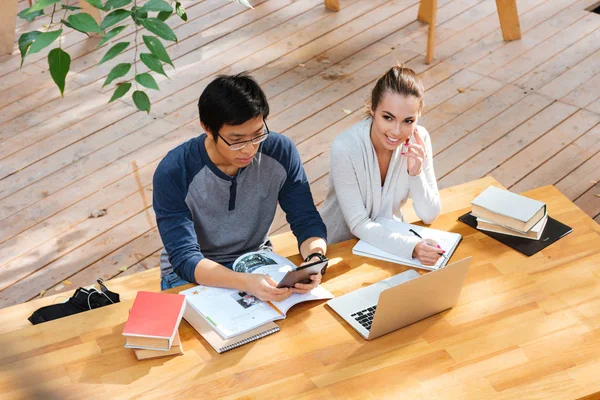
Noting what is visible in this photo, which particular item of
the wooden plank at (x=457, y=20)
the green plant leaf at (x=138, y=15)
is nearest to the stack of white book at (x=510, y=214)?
the green plant leaf at (x=138, y=15)

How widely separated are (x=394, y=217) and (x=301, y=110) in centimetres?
189

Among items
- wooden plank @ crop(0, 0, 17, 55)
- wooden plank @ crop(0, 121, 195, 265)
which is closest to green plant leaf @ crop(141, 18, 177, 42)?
wooden plank @ crop(0, 121, 195, 265)

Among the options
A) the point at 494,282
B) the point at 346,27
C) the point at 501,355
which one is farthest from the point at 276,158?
the point at 346,27

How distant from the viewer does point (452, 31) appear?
18.4 ft

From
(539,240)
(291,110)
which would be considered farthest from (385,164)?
(291,110)

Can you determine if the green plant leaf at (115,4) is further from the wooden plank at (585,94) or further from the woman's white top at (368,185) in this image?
the wooden plank at (585,94)

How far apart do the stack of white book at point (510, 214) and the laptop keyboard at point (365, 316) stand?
0.62m

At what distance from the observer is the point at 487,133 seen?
452 centimetres

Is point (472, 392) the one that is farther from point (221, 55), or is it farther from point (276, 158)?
point (221, 55)

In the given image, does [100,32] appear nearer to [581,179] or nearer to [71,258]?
[71,258]

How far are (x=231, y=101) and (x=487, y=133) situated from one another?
8.24 ft

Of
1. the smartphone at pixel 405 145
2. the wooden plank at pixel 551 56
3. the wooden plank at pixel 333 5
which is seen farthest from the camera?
the wooden plank at pixel 333 5

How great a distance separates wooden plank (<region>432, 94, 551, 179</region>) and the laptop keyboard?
79.6 inches

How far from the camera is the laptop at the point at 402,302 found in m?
2.11
